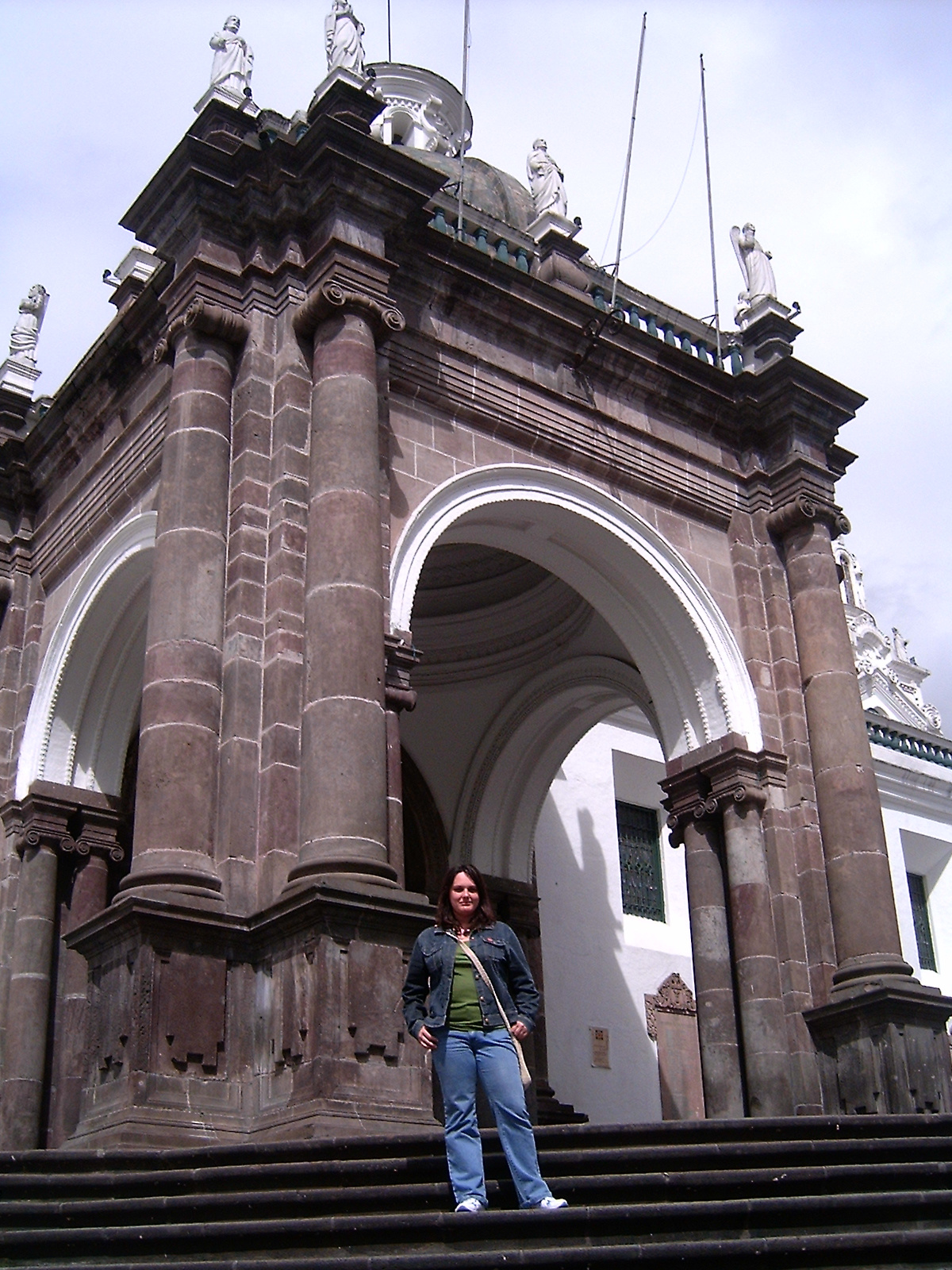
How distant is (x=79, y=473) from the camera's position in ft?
47.3

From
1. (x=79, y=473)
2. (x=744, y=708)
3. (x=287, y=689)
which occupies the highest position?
(x=79, y=473)

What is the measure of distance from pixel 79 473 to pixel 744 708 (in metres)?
6.92

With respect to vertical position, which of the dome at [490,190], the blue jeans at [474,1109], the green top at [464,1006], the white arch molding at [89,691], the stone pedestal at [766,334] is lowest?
the blue jeans at [474,1109]

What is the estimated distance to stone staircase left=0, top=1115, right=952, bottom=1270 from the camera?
19.0 ft

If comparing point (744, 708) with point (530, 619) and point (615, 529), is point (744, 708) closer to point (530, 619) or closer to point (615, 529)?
point (615, 529)

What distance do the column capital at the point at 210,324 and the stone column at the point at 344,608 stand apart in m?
0.50

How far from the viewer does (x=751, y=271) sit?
1586 cm

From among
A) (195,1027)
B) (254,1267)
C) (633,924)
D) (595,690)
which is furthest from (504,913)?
(254,1267)

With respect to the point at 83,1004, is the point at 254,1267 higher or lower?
lower

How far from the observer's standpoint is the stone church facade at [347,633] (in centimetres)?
922

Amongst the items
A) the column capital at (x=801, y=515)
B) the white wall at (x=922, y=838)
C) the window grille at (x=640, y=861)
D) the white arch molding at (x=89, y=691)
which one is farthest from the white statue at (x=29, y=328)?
the white wall at (x=922, y=838)

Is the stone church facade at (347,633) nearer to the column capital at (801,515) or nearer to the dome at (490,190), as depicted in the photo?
the column capital at (801,515)

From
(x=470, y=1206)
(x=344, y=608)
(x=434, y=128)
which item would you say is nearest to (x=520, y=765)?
(x=344, y=608)

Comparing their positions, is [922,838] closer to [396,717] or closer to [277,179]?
[396,717]
